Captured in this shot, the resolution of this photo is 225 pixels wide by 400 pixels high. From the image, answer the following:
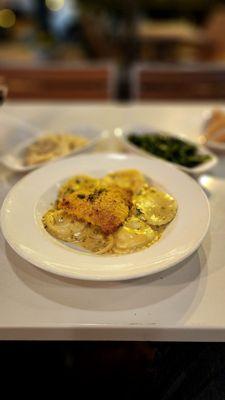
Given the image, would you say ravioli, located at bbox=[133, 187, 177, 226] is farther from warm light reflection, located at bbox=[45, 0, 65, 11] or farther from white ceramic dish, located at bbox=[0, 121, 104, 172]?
warm light reflection, located at bbox=[45, 0, 65, 11]

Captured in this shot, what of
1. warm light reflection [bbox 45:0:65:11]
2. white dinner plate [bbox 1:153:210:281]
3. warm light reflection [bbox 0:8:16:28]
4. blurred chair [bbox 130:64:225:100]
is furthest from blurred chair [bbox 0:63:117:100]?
warm light reflection [bbox 45:0:65:11]


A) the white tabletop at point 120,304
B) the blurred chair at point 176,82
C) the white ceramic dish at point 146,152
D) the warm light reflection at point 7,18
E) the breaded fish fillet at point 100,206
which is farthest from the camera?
the warm light reflection at point 7,18


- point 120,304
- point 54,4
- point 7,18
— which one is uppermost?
point 54,4

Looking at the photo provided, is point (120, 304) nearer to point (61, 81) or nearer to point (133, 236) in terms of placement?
point (133, 236)

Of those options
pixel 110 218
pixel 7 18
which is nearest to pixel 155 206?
pixel 110 218

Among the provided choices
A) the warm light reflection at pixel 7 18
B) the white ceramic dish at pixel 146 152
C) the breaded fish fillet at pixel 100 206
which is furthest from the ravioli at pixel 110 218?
the warm light reflection at pixel 7 18

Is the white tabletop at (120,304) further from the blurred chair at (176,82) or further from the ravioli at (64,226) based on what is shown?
the blurred chair at (176,82)

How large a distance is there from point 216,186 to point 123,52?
113 inches

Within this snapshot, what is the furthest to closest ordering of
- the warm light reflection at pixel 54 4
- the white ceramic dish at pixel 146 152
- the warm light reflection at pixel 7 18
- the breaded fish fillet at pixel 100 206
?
the warm light reflection at pixel 54 4
the warm light reflection at pixel 7 18
the white ceramic dish at pixel 146 152
the breaded fish fillet at pixel 100 206

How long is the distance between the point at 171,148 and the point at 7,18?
4.28 m

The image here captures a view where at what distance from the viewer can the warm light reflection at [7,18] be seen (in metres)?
4.29

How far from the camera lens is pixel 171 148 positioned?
3.41 ft

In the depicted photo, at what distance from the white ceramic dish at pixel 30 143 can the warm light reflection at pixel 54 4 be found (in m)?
4.05
